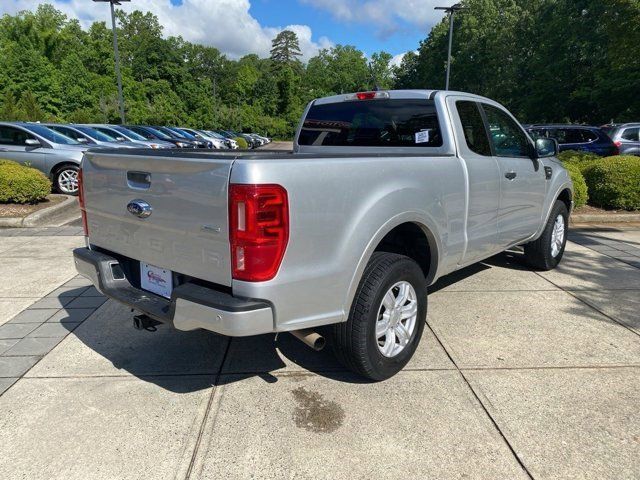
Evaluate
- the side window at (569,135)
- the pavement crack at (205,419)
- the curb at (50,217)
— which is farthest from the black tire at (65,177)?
the side window at (569,135)

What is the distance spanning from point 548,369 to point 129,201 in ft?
9.88

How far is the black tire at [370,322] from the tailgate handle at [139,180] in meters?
1.37

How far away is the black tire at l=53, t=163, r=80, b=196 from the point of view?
10.6 m

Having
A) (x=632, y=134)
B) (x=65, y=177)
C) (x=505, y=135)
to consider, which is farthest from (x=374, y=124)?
(x=632, y=134)

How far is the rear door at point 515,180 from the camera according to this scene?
173 inches

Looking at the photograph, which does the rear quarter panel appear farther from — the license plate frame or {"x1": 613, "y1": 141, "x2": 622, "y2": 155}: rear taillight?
{"x1": 613, "y1": 141, "x2": 622, "y2": 155}: rear taillight

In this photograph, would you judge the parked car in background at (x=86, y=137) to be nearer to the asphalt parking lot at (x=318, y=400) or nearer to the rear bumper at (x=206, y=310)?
the asphalt parking lot at (x=318, y=400)

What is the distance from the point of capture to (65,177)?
10.6 m

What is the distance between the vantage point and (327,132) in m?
4.54

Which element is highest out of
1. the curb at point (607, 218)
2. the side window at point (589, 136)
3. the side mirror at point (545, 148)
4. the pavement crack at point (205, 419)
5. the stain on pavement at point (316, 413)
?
the side window at point (589, 136)

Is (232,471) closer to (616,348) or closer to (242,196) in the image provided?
(242,196)

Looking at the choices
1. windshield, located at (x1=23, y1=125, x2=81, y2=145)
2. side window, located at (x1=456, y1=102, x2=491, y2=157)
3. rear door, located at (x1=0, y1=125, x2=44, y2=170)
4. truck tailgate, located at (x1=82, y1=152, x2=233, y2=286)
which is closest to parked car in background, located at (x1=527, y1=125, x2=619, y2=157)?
side window, located at (x1=456, y1=102, x2=491, y2=157)

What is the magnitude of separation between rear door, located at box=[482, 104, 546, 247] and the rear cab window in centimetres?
75

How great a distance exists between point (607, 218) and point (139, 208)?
9.01 meters
